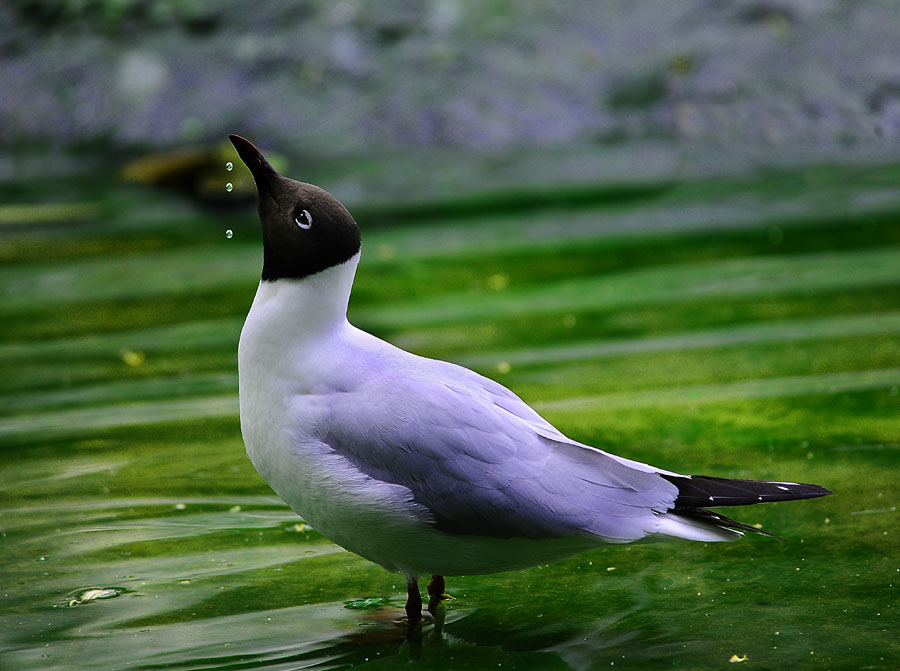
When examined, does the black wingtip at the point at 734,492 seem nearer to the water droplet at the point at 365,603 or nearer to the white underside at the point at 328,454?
the white underside at the point at 328,454

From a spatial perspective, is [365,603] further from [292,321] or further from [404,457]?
[292,321]

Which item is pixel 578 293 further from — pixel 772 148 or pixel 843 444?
pixel 772 148

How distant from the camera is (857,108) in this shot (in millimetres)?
7203

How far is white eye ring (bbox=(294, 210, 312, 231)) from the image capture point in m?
2.44

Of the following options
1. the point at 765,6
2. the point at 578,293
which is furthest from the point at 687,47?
the point at 578,293

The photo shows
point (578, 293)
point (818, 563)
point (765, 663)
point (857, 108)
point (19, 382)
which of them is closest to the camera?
point (765, 663)

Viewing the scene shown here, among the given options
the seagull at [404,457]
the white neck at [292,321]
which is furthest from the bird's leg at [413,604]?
the white neck at [292,321]

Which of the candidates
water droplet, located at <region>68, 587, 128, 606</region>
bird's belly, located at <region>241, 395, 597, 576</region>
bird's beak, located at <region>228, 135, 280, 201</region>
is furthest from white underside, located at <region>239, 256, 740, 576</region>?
water droplet, located at <region>68, 587, 128, 606</region>

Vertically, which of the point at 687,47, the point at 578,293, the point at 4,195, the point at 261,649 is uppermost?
the point at 687,47

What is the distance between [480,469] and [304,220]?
0.63 metres

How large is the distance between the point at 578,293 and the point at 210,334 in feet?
5.19

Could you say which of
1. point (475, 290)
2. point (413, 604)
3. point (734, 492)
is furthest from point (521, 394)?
point (734, 492)

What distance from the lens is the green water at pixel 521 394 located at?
2502 mm

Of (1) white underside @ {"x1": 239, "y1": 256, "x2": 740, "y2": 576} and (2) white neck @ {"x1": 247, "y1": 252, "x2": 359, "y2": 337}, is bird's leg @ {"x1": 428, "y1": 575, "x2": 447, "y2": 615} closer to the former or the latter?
(1) white underside @ {"x1": 239, "y1": 256, "x2": 740, "y2": 576}
